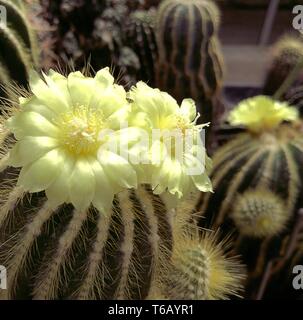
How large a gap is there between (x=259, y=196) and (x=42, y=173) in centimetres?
49

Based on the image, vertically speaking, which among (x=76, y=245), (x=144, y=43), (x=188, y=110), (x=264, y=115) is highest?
(x=188, y=110)

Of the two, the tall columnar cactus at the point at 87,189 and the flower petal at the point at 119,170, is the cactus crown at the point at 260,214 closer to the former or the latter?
the tall columnar cactus at the point at 87,189

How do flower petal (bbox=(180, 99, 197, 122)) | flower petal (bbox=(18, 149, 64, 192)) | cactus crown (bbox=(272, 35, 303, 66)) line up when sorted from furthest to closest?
cactus crown (bbox=(272, 35, 303, 66)) → flower petal (bbox=(180, 99, 197, 122)) → flower petal (bbox=(18, 149, 64, 192))

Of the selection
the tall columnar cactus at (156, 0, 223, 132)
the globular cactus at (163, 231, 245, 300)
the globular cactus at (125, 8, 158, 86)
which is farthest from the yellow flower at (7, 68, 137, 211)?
the globular cactus at (125, 8, 158, 86)

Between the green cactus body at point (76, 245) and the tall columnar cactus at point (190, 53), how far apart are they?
52cm

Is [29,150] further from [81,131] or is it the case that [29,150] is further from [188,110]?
[188,110]

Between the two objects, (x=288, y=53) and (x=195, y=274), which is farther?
(x=288, y=53)

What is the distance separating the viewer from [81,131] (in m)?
0.59

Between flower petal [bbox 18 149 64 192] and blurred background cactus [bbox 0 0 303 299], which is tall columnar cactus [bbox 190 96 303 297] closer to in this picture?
blurred background cactus [bbox 0 0 303 299]

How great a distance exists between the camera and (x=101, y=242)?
661 millimetres

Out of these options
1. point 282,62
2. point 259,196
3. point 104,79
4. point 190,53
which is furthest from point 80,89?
A: point 282,62

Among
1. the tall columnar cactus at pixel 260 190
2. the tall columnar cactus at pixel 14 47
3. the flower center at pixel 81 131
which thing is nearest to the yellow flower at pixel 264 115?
the tall columnar cactus at pixel 260 190

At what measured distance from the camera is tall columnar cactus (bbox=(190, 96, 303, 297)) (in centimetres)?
97

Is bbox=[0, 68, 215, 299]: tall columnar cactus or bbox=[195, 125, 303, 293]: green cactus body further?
bbox=[195, 125, 303, 293]: green cactus body
